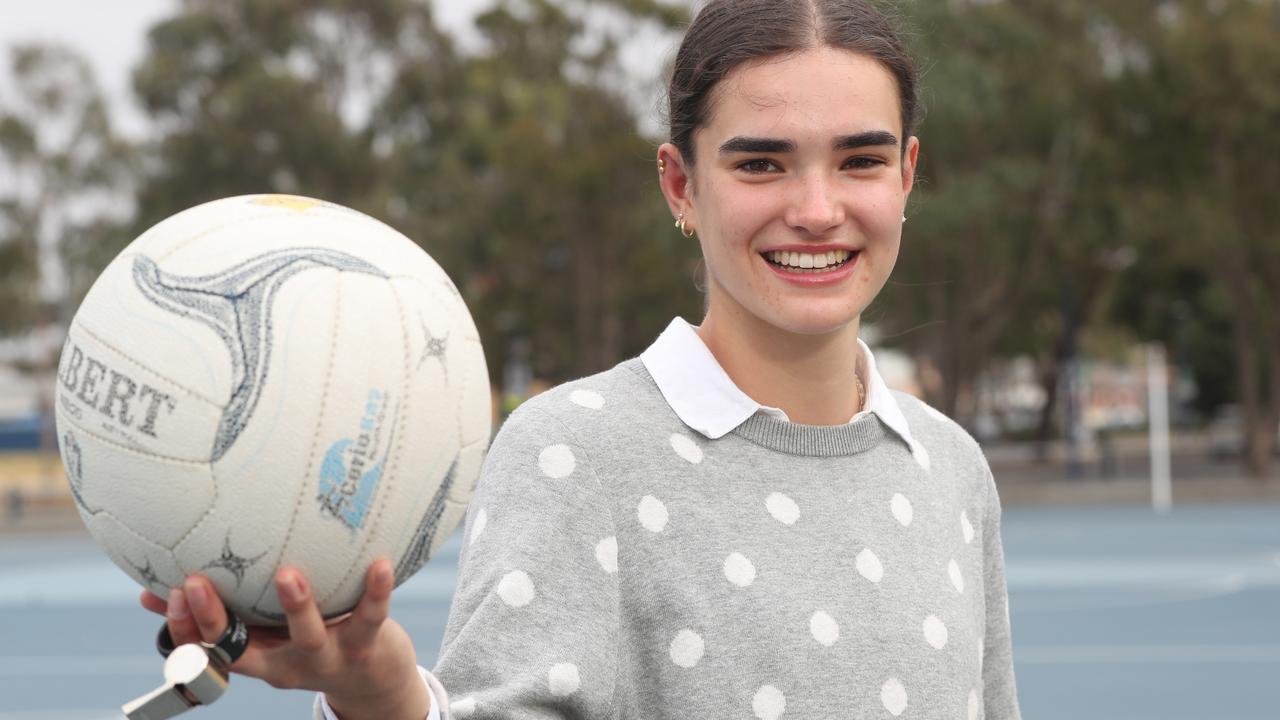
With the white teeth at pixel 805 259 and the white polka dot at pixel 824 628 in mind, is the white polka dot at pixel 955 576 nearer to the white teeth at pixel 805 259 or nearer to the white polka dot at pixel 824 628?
the white polka dot at pixel 824 628

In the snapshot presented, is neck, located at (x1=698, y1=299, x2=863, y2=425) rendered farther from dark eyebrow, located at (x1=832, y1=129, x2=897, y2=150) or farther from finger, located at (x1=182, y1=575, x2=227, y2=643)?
finger, located at (x1=182, y1=575, x2=227, y2=643)

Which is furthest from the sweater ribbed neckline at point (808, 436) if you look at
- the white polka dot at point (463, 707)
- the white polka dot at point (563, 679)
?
the white polka dot at point (463, 707)

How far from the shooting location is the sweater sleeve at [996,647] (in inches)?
102

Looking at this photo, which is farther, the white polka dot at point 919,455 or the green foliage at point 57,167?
the green foliage at point 57,167

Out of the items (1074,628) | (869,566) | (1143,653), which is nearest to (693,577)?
(869,566)

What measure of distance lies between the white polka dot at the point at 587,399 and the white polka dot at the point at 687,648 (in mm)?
322

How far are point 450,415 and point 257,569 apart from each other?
29 cm

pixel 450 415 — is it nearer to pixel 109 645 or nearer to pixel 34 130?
pixel 109 645

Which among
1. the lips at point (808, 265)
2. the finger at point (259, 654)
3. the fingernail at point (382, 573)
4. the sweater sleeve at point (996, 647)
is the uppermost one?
the lips at point (808, 265)

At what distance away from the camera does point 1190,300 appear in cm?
4319

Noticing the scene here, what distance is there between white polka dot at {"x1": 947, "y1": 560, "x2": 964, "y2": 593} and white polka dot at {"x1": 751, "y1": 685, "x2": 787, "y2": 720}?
1.26 ft

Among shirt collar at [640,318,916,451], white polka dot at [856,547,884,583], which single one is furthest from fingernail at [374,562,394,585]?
white polka dot at [856,547,884,583]

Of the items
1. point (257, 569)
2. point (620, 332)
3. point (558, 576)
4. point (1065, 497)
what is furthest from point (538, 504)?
point (620, 332)

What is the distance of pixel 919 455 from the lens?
252 cm
